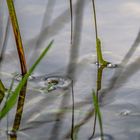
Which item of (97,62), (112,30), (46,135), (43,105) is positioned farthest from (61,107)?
(112,30)

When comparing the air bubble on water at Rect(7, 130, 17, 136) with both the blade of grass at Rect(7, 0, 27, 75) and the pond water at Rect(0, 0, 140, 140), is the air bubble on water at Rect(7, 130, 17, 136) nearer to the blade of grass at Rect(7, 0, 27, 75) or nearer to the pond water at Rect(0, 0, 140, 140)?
the pond water at Rect(0, 0, 140, 140)

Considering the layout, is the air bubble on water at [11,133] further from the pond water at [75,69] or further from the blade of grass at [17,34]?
the blade of grass at [17,34]

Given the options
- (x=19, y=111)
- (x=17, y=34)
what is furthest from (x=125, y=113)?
(x=17, y=34)

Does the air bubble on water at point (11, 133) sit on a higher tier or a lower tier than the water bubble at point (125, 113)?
higher

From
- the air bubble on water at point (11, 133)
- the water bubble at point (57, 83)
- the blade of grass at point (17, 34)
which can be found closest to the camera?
the air bubble on water at point (11, 133)

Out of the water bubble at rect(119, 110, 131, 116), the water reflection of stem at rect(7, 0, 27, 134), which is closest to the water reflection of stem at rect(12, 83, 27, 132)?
the water reflection of stem at rect(7, 0, 27, 134)

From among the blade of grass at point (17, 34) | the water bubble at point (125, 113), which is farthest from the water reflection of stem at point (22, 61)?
the water bubble at point (125, 113)

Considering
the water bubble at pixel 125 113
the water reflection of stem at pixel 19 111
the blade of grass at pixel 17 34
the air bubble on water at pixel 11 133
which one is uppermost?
the blade of grass at pixel 17 34

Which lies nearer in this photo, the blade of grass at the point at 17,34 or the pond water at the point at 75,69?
the pond water at the point at 75,69

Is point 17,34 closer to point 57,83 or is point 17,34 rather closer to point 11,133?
point 57,83

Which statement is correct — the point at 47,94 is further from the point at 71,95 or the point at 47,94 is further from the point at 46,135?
the point at 46,135
